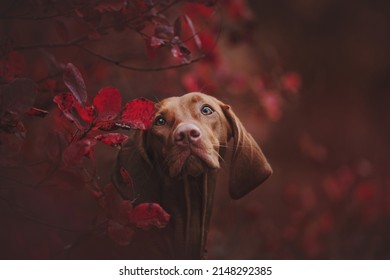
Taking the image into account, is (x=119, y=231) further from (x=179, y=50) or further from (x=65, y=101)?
(x=179, y=50)

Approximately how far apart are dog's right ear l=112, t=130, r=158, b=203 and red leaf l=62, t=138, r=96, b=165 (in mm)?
119

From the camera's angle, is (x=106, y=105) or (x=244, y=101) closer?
(x=106, y=105)

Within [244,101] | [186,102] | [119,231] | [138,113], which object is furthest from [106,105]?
[244,101]

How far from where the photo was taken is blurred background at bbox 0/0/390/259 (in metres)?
1.40

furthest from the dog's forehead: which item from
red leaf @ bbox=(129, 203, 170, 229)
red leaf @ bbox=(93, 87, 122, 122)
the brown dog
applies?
red leaf @ bbox=(129, 203, 170, 229)

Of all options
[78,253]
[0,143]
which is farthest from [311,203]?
[0,143]

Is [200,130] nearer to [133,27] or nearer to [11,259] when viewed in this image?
[133,27]

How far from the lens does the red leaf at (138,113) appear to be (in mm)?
1212

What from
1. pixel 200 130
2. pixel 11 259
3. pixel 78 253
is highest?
pixel 200 130

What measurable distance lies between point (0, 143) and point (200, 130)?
1.48 ft

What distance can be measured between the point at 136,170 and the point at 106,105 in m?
0.18

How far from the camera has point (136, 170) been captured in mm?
1311

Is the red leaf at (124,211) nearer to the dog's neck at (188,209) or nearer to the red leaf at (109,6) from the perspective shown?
the dog's neck at (188,209)
